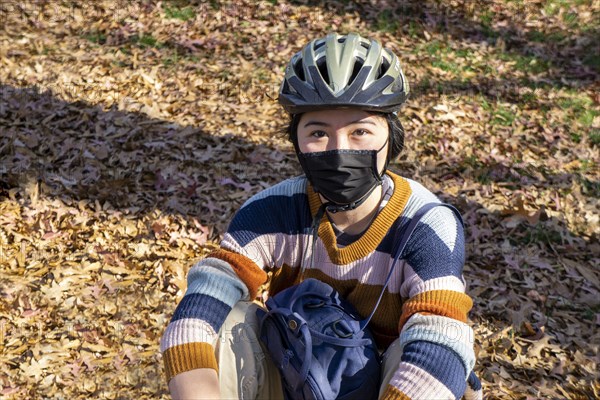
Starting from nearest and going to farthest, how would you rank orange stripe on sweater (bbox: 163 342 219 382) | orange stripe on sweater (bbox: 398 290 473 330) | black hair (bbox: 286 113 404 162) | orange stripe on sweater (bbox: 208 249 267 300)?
orange stripe on sweater (bbox: 398 290 473 330), orange stripe on sweater (bbox: 163 342 219 382), orange stripe on sweater (bbox: 208 249 267 300), black hair (bbox: 286 113 404 162)

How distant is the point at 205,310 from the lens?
304cm

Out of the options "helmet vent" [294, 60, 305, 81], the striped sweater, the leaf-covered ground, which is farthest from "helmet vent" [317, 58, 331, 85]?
the leaf-covered ground

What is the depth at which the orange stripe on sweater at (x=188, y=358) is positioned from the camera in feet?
9.46

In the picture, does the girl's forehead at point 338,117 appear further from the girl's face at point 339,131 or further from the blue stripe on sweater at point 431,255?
the blue stripe on sweater at point 431,255

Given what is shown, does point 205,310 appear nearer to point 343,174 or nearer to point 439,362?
point 343,174

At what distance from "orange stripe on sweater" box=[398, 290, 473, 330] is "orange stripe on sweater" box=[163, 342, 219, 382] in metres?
0.93

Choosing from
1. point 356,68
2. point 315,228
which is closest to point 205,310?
point 315,228

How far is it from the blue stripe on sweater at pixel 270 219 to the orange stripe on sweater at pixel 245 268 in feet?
0.28

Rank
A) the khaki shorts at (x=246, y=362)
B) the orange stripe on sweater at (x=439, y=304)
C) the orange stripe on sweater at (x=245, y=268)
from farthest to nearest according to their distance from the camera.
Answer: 1. the orange stripe on sweater at (x=245, y=268)
2. the khaki shorts at (x=246, y=362)
3. the orange stripe on sweater at (x=439, y=304)

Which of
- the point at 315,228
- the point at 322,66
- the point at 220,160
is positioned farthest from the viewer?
the point at 220,160

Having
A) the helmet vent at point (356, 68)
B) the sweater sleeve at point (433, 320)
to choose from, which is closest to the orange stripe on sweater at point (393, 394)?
the sweater sleeve at point (433, 320)

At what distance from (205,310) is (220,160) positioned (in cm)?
458

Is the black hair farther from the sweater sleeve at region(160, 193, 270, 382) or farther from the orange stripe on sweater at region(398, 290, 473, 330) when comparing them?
the orange stripe on sweater at region(398, 290, 473, 330)

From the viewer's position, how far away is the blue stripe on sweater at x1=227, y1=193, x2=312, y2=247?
330 centimetres
